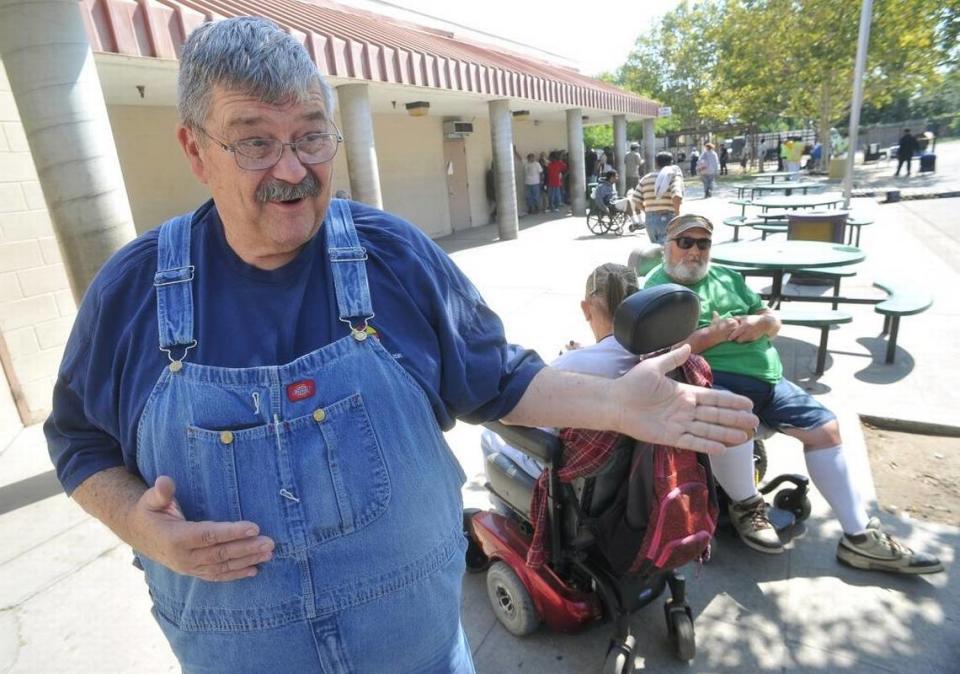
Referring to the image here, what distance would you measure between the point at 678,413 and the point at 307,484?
2.44 ft

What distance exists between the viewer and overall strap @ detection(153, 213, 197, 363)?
1097mm

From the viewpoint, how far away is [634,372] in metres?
1.24

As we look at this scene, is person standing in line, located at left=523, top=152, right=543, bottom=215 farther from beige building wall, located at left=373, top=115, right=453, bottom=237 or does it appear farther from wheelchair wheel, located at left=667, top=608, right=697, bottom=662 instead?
wheelchair wheel, located at left=667, top=608, right=697, bottom=662

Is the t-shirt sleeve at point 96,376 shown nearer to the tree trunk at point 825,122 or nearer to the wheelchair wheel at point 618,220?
the wheelchair wheel at point 618,220

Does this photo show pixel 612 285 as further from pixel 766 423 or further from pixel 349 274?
pixel 349 274

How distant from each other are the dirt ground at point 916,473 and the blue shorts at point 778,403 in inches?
33.7

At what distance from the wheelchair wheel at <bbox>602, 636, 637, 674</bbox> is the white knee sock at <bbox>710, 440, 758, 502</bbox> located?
93 cm

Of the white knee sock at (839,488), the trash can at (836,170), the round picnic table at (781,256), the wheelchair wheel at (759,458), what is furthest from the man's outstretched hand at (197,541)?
the trash can at (836,170)

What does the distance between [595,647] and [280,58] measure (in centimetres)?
225

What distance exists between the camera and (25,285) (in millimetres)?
4633

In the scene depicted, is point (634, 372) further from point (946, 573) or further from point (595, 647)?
point (946, 573)

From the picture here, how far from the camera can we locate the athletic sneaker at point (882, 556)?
2.52 metres

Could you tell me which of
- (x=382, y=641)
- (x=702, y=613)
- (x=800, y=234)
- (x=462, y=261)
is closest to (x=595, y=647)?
(x=702, y=613)

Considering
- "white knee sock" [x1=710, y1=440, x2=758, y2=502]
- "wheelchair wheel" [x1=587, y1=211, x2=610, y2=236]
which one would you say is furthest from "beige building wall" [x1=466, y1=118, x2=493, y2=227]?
"white knee sock" [x1=710, y1=440, x2=758, y2=502]
